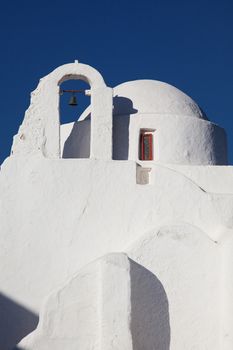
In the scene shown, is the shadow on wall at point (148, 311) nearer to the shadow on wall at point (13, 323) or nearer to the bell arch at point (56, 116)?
the shadow on wall at point (13, 323)

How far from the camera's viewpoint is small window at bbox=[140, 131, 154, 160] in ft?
53.4

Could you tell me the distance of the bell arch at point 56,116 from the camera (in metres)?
15.1

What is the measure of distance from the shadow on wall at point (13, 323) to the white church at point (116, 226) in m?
0.02

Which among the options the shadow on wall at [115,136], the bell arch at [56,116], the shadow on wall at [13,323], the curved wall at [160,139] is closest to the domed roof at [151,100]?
the shadow on wall at [115,136]

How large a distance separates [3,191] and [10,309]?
8.66 ft

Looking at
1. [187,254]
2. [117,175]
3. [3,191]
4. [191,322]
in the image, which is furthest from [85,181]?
[191,322]

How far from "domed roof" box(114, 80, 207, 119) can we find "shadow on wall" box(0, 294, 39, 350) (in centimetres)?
560

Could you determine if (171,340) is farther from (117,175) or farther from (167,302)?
(117,175)

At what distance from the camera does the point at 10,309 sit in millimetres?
14234

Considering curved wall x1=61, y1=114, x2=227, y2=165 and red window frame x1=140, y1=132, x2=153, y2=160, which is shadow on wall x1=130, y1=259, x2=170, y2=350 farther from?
red window frame x1=140, y1=132, x2=153, y2=160

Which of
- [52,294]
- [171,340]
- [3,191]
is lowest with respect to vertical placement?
[171,340]

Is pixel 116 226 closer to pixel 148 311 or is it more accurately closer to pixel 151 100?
pixel 148 311

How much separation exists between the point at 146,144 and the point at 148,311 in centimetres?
483

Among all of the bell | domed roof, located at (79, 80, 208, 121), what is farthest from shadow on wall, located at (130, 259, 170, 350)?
the bell
